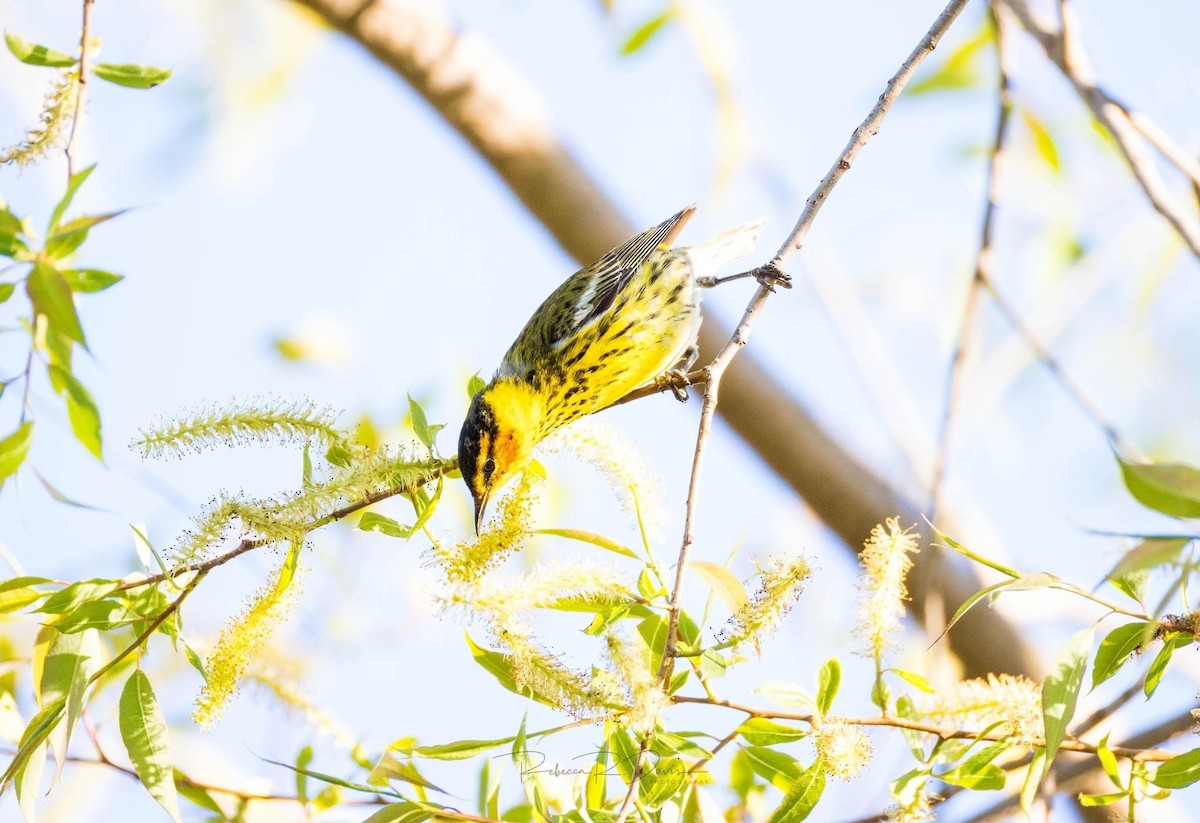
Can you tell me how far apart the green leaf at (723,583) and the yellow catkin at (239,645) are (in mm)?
720

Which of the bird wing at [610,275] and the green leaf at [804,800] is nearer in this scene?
the green leaf at [804,800]

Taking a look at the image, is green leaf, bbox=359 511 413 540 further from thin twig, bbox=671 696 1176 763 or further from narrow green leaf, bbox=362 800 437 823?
thin twig, bbox=671 696 1176 763

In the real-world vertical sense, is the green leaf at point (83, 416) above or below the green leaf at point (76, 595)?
above

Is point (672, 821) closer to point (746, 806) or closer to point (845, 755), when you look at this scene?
point (845, 755)

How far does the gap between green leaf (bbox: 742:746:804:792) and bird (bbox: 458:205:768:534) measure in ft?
4.53

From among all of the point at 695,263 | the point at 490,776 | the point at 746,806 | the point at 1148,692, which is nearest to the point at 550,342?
the point at 695,263

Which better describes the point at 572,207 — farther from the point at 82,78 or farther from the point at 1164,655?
the point at 1164,655

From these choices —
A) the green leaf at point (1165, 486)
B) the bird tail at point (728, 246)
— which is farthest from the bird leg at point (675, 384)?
the green leaf at point (1165, 486)

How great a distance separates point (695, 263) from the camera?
4.49 metres

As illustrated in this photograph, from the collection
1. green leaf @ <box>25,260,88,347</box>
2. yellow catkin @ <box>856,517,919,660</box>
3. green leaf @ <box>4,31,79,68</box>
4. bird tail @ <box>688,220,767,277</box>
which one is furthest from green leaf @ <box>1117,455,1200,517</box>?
A: bird tail @ <box>688,220,767,277</box>

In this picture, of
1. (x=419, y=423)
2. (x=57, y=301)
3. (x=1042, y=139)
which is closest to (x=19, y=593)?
(x=57, y=301)

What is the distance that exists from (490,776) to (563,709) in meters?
0.25

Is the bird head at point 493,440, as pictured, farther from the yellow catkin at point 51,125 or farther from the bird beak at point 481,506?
the yellow catkin at point 51,125

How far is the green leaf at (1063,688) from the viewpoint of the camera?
5.04 ft
